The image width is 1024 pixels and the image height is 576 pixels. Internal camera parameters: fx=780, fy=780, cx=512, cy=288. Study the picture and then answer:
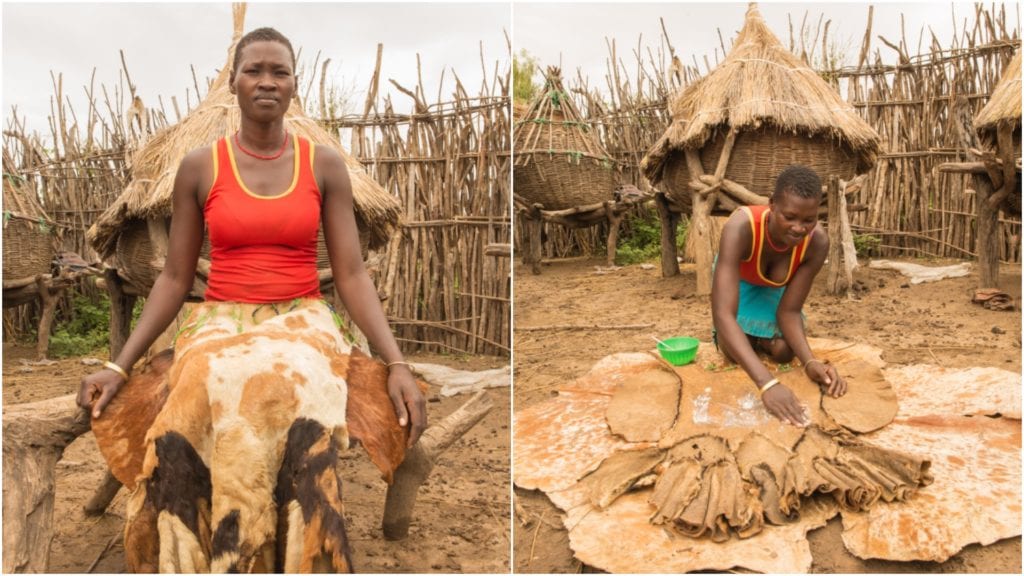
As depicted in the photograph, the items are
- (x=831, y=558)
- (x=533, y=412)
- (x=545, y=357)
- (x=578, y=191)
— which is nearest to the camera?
(x=831, y=558)

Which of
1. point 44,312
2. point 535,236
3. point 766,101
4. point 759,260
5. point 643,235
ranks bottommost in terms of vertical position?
point 44,312

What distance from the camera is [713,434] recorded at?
2744mm

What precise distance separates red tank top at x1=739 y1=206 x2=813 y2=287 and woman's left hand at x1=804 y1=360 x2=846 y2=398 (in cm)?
44

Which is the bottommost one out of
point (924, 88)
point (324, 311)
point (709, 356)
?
point (709, 356)

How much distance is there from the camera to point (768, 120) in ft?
18.6

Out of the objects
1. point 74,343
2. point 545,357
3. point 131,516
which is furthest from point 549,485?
point 74,343

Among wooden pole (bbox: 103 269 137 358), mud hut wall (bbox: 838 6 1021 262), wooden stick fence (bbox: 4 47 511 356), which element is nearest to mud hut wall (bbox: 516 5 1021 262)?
mud hut wall (bbox: 838 6 1021 262)

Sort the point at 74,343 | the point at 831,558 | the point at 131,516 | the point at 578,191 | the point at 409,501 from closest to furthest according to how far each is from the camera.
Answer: the point at 131,516, the point at 831,558, the point at 409,501, the point at 74,343, the point at 578,191

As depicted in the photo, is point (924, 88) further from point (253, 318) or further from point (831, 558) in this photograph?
point (253, 318)

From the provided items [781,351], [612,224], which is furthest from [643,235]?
[781,351]

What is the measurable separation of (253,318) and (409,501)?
2.99 feet

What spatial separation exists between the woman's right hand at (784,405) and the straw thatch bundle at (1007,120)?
10.9ft

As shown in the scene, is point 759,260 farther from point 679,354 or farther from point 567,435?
point 567,435

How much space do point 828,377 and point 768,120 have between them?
3.20 m
